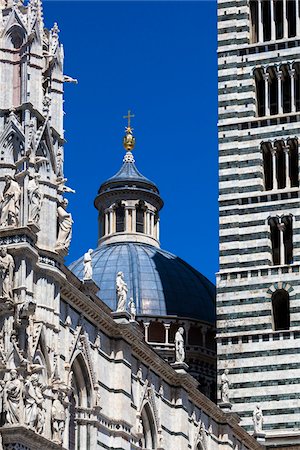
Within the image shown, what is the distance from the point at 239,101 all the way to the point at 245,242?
4.93 meters

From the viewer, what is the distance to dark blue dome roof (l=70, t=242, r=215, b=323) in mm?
50781

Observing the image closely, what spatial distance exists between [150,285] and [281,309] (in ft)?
23.9

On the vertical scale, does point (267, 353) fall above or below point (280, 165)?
below

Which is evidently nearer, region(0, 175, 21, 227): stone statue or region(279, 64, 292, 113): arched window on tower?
region(0, 175, 21, 227): stone statue

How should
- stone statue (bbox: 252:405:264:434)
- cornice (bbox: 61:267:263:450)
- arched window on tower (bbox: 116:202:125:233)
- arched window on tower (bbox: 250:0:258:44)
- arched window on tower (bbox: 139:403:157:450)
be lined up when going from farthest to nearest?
arched window on tower (bbox: 116:202:125:233) < arched window on tower (bbox: 250:0:258:44) < stone statue (bbox: 252:405:264:434) < arched window on tower (bbox: 139:403:157:450) < cornice (bbox: 61:267:263:450)

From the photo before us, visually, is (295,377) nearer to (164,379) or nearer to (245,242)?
(245,242)

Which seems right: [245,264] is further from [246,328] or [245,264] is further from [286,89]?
[286,89]

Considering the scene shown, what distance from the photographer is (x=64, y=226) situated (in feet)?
89.4

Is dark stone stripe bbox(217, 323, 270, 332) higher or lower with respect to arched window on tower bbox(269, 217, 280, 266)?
lower

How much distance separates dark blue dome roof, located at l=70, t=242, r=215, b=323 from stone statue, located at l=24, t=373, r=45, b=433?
24.8 meters

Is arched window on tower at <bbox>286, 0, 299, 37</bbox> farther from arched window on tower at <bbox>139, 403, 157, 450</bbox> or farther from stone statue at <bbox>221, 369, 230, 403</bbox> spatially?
arched window on tower at <bbox>139, 403, 157, 450</bbox>

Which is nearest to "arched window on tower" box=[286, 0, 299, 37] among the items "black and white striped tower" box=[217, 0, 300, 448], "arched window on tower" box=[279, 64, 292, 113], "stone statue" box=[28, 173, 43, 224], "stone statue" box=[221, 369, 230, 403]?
"black and white striped tower" box=[217, 0, 300, 448]

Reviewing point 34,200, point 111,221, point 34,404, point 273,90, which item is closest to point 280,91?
point 273,90

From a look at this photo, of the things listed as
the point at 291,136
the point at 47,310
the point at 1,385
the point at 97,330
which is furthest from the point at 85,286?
the point at 291,136
